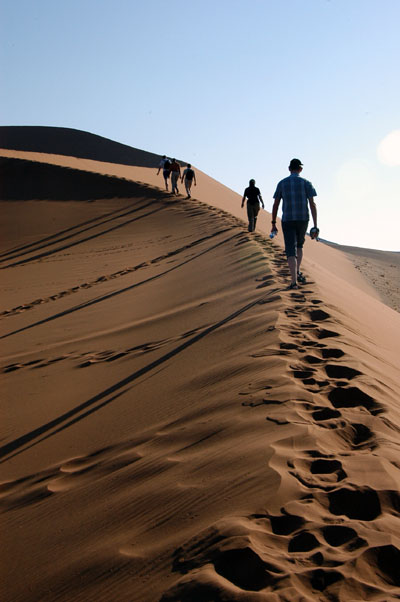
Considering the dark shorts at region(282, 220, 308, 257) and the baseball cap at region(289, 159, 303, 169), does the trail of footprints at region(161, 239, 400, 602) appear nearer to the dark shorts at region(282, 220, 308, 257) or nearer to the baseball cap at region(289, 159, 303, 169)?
the dark shorts at region(282, 220, 308, 257)

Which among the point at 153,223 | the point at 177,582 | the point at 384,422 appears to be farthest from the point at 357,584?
the point at 153,223

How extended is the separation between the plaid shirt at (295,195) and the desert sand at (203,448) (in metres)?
0.98

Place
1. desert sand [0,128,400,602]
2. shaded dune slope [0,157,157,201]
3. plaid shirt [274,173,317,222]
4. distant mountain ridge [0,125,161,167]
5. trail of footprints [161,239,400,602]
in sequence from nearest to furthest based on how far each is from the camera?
trail of footprints [161,239,400,602], desert sand [0,128,400,602], plaid shirt [274,173,317,222], shaded dune slope [0,157,157,201], distant mountain ridge [0,125,161,167]

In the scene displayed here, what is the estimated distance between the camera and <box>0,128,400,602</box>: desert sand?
6.73 feet

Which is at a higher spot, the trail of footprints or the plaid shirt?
the plaid shirt

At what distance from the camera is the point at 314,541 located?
2.08 metres

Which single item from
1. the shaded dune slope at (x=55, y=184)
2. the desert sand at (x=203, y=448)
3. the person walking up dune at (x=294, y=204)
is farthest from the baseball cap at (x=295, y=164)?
the shaded dune slope at (x=55, y=184)

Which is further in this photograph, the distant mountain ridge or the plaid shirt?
the distant mountain ridge

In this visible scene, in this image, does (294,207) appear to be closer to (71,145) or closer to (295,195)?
(295,195)

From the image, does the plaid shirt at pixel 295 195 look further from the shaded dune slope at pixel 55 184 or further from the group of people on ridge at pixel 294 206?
the shaded dune slope at pixel 55 184

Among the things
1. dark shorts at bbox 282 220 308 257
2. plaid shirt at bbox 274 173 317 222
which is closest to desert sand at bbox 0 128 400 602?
dark shorts at bbox 282 220 308 257

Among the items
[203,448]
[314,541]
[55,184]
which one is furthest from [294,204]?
[55,184]

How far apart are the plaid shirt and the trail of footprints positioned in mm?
4506

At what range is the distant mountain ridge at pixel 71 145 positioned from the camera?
40406 mm
